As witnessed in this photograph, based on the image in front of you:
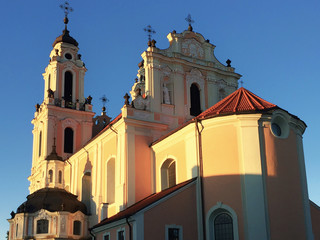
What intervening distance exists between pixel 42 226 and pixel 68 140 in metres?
9.76

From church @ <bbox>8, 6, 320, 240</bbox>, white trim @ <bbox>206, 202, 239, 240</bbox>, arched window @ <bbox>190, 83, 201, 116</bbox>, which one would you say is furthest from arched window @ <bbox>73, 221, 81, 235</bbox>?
white trim @ <bbox>206, 202, 239, 240</bbox>

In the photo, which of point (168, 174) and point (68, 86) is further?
point (68, 86)

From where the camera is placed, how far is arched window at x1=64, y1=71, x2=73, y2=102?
36938mm

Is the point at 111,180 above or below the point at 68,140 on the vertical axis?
below

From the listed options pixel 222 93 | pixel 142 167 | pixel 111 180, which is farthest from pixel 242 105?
pixel 111 180

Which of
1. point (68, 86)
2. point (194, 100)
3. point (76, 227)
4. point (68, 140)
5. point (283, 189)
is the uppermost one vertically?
point (68, 86)

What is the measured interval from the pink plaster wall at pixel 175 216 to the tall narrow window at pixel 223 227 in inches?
36.7

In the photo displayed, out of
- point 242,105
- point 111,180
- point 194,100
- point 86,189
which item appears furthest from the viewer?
point 86,189

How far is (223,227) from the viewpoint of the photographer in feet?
63.4

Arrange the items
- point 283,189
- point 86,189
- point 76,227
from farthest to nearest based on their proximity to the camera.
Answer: point 86,189 < point 76,227 < point 283,189

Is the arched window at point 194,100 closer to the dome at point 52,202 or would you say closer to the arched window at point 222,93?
the arched window at point 222,93

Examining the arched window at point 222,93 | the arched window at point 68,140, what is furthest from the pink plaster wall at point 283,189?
the arched window at point 68,140

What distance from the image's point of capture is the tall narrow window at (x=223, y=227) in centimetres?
1908

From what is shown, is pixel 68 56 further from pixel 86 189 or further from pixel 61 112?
pixel 86 189
